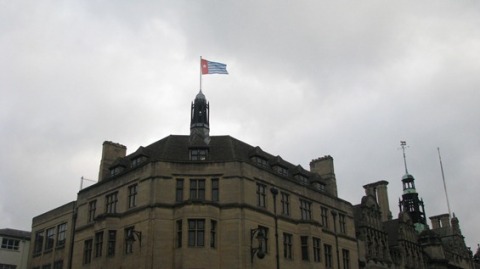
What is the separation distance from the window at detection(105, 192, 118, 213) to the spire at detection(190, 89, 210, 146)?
7745 mm

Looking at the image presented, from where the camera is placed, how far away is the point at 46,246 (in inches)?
2082

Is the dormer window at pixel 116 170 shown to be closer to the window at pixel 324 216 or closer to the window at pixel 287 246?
the window at pixel 287 246

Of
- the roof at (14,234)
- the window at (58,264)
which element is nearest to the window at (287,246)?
the window at (58,264)

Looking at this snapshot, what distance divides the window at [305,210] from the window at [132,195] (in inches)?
564

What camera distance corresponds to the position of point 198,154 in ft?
141

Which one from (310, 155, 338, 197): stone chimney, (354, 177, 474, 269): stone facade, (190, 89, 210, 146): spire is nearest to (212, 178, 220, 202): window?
(190, 89, 210, 146): spire

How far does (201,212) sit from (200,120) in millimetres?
11100

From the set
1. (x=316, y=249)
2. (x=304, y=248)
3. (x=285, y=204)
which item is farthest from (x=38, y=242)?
(x=316, y=249)

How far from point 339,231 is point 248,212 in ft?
45.7

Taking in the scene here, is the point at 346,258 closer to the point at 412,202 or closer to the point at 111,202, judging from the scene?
the point at 111,202

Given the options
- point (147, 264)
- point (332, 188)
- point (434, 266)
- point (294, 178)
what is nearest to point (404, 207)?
point (434, 266)

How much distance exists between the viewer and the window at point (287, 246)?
43.2m

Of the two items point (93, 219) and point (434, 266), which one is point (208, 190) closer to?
point (93, 219)

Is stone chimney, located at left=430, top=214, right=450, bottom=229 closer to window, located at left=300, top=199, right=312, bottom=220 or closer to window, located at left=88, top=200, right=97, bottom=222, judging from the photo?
window, located at left=300, top=199, right=312, bottom=220
